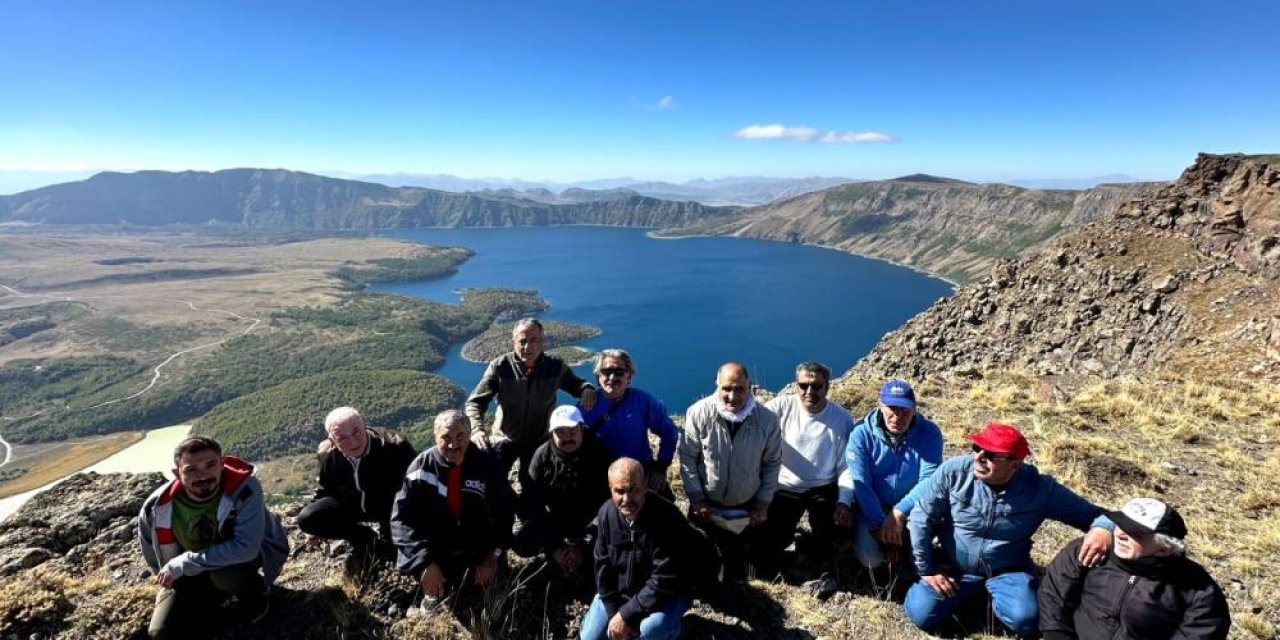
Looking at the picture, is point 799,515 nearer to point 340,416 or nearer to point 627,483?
point 627,483

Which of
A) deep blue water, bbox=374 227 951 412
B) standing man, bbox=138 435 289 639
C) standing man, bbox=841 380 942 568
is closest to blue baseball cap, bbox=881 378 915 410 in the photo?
standing man, bbox=841 380 942 568

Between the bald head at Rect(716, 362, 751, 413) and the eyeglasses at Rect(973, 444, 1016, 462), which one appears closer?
the eyeglasses at Rect(973, 444, 1016, 462)

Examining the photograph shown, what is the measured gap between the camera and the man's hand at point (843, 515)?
5.95 metres

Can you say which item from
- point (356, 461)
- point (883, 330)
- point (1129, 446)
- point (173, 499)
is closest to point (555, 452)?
point (356, 461)

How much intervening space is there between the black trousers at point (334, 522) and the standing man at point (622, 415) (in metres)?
2.65

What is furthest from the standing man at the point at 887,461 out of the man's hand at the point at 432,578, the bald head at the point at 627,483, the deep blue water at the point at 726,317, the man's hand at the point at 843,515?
the deep blue water at the point at 726,317

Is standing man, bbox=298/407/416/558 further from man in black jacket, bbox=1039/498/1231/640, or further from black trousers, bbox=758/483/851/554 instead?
man in black jacket, bbox=1039/498/1231/640

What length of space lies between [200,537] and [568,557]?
3.28 m

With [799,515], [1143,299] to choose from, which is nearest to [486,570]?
[799,515]

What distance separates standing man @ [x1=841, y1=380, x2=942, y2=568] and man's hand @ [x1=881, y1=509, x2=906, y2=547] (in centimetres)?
5

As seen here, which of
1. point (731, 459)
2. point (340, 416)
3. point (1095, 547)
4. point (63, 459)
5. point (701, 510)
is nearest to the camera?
point (1095, 547)

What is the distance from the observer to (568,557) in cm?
557

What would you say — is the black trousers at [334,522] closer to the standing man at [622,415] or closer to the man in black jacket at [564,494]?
the man in black jacket at [564,494]

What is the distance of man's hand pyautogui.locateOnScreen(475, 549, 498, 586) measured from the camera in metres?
5.44
